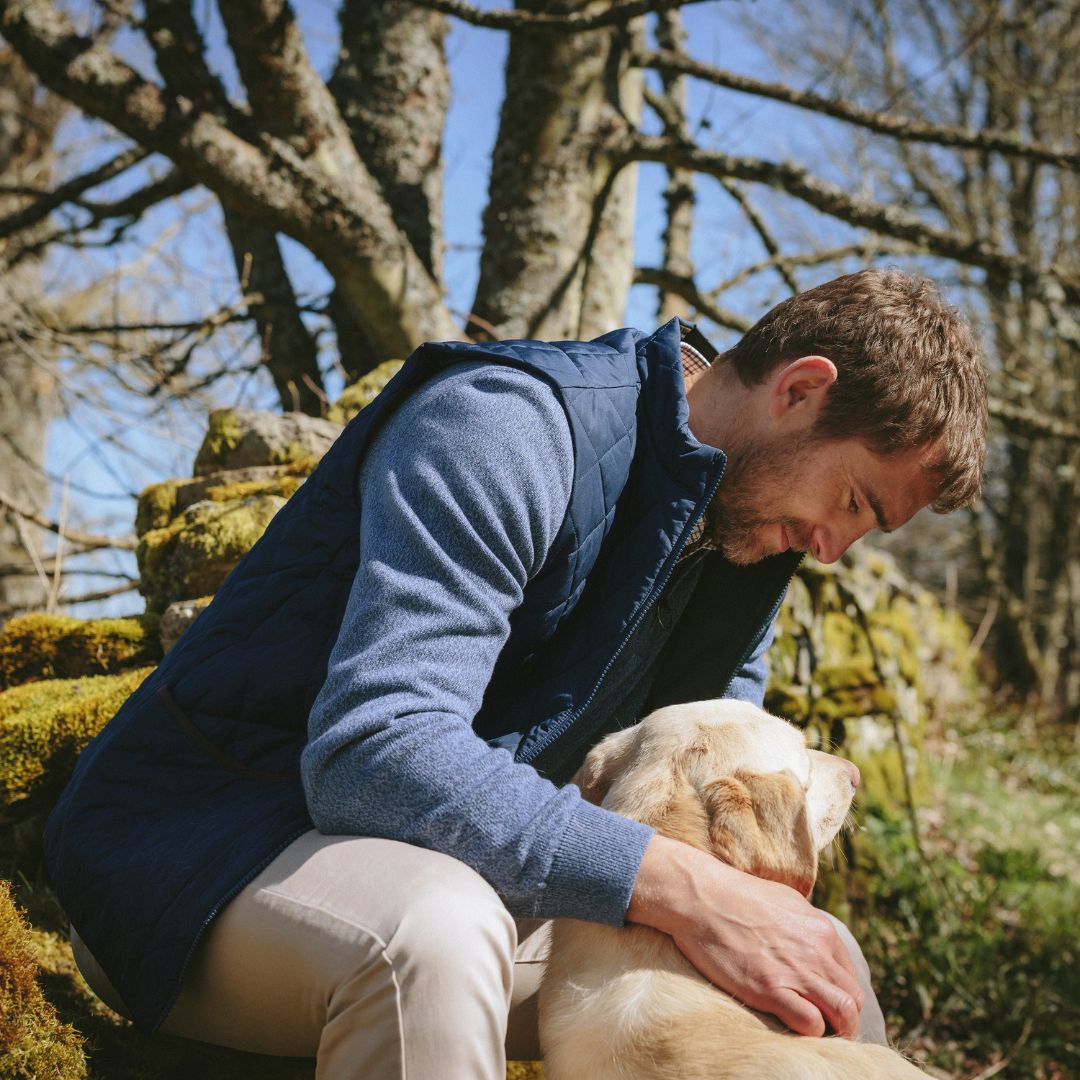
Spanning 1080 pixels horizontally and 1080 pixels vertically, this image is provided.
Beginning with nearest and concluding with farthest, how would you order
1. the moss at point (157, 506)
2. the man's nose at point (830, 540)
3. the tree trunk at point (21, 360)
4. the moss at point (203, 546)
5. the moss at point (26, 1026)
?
1. the moss at point (26, 1026)
2. the man's nose at point (830, 540)
3. the moss at point (203, 546)
4. the moss at point (157, 506)
5. the tree trunk at point (21, 360)

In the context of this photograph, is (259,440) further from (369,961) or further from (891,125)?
(891,125)

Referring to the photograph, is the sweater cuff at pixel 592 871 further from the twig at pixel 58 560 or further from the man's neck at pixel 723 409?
the twig at pixel 58 560

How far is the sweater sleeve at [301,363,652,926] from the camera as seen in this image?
5.95 ft

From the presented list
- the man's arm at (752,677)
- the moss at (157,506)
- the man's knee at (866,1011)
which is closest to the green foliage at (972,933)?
the man's arm at (752,677)

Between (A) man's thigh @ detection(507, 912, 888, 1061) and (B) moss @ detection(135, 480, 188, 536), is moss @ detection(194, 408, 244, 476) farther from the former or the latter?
(A) man's thigh @ detection(507, 912, 888, 1061)

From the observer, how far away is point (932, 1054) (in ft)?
13.7

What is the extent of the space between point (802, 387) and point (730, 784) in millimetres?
1024

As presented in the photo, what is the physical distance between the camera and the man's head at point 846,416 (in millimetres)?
2484

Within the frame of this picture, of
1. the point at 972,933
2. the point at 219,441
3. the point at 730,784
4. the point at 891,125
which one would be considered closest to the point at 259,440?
the point at 219,441

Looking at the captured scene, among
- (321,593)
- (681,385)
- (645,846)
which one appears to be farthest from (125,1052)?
(681,385)

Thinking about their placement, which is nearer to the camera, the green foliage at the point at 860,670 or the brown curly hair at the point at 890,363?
the brown curly hair at the point at 890,363

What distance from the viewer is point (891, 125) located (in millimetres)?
4906

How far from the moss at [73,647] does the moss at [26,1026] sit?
1.53 m

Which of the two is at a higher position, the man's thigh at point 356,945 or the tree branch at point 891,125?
the tree branch at point 891,125
